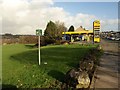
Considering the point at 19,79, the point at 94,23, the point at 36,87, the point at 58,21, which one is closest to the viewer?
the point at 36,87

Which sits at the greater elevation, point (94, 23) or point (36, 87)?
point (94, 23)

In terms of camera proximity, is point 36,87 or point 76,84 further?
point 36,87

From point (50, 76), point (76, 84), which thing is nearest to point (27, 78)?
point (50, 76)

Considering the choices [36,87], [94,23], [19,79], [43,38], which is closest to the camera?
[36,87]

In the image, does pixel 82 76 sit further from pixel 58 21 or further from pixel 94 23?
pixel 58 21

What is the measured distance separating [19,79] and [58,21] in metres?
67.9

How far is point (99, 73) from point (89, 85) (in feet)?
11.9

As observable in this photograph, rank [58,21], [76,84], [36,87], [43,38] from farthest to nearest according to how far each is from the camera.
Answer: [58,21] < [43,38] < [36,87] < [76,84]

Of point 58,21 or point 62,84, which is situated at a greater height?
point 58,21

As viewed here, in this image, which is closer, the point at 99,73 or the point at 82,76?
the point at 82,76

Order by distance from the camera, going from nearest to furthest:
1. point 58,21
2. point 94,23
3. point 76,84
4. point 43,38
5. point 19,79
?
point 76,84
point 19,79
point 94,23
point 43,38
point 58,21

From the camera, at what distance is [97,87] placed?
416 inches

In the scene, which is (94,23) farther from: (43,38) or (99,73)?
(99,73)

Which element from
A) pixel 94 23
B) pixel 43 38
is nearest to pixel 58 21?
pixel 43 38
